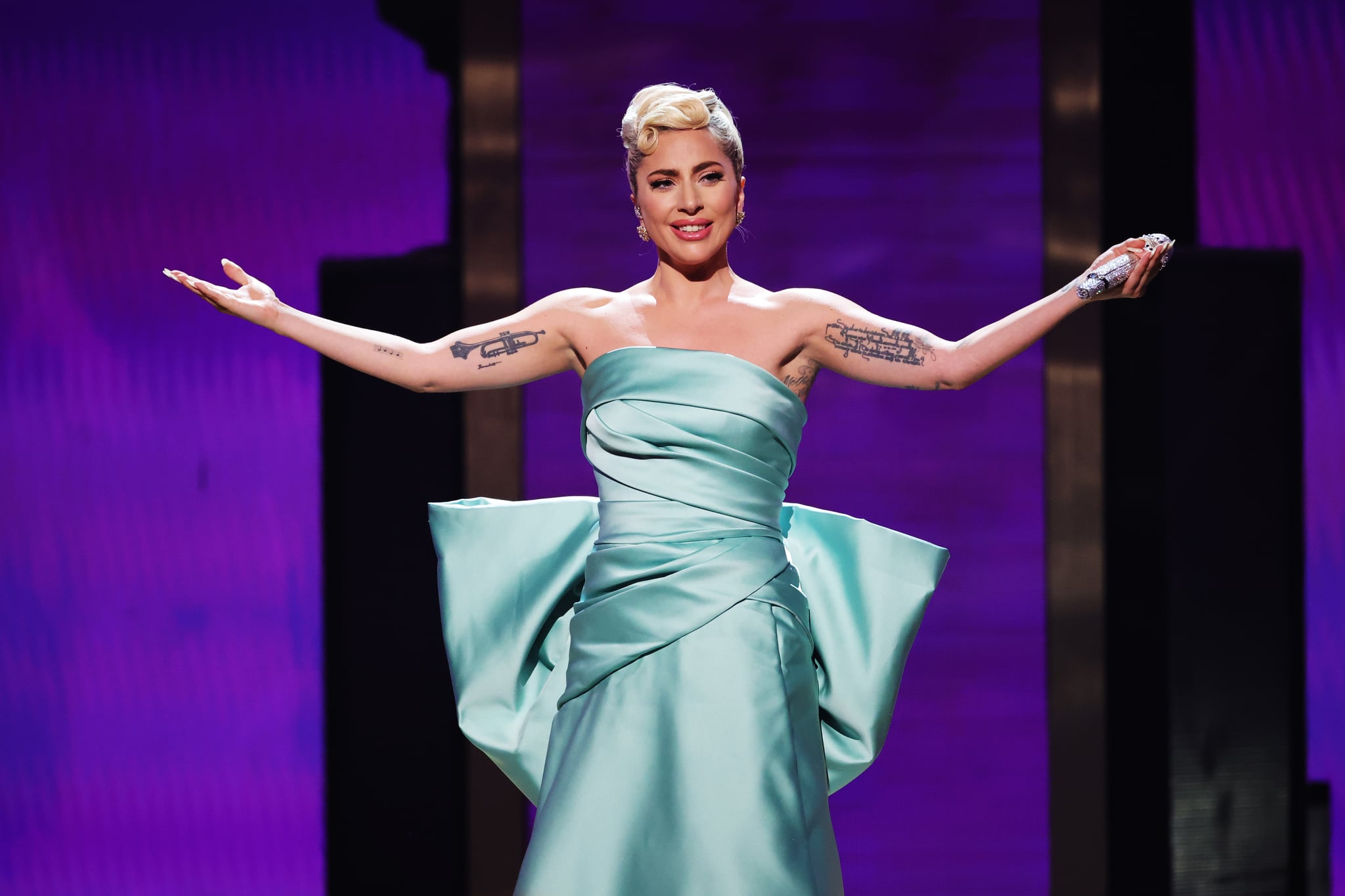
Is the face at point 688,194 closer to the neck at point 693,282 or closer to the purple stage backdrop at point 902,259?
the neck at point 693,282

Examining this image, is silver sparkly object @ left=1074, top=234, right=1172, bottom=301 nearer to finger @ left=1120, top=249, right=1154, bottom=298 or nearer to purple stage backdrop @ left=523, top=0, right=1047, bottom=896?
finger @ left=1120, top=249, right=1154, bottom=298

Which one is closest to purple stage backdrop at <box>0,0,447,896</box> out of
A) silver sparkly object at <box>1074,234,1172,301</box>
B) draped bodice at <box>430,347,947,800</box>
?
draped bodice at <box>430,347,947,800</box>

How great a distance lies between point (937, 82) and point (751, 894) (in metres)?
2.21

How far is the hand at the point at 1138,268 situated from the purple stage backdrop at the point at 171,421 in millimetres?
1936

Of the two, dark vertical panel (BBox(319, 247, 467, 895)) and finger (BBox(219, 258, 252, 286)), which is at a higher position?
finger (BBox(219, 258, 252, 286))

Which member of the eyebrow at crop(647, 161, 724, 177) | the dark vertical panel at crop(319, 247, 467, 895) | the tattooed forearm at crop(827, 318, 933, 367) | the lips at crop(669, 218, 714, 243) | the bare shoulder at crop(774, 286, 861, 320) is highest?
the eyebrow at crop(647, 161, 724, 177)

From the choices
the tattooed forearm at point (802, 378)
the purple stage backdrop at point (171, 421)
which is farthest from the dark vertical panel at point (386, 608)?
the tattooed forearm at point (802, 378)

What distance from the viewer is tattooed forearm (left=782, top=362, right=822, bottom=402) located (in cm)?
239

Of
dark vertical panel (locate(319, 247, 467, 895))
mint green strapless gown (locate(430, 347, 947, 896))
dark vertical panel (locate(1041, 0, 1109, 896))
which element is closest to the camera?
mint green strapless gown (locate(430, 347, 947, 896))

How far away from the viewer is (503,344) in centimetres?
245

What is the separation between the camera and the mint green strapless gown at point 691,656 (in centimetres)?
213

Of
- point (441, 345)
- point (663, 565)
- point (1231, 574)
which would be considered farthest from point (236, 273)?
point (1231, 574)

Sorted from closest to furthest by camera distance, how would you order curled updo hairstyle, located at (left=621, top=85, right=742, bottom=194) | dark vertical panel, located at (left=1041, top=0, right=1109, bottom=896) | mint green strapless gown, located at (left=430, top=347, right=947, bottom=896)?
mint green strapless gown, located at (left=430, top=347, right=947, bottom=896) < curled updo hairstyle, located at (left=621, top=85, right=742, bottom=194) < dark vertical panel, located at (left=1041, top=0, right=1109, bottom=896)

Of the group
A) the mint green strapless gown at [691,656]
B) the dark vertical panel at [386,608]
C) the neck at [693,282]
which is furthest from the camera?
the dark vertical panel at [386,608]
